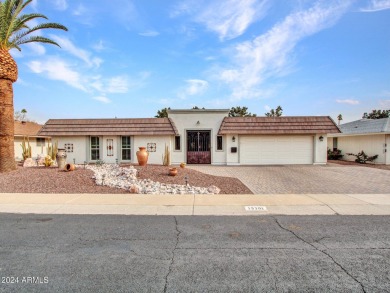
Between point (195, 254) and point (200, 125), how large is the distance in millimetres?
16658

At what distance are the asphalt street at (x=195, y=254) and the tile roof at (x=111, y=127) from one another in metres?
13.9

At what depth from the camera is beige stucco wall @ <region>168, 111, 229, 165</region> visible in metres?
20.5

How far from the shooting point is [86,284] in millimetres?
3406

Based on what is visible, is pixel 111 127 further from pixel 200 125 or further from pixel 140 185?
pixel 140 185

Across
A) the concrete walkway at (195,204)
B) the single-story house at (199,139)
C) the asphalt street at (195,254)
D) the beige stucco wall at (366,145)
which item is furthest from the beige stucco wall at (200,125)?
the asphalt street at (195,254)

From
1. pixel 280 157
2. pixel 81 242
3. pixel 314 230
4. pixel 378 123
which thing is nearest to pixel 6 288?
pixel 81 242

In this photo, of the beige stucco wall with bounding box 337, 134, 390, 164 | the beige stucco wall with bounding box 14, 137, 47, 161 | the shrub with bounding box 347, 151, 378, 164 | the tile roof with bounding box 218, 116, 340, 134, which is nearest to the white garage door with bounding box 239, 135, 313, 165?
the tile roof with bounding box 218, 116, 340, 134

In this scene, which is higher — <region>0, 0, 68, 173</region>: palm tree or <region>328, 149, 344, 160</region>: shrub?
<region>0, 0, 68, 173</region>: palm tree

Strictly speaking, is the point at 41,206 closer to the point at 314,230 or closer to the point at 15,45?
the point at 314,230

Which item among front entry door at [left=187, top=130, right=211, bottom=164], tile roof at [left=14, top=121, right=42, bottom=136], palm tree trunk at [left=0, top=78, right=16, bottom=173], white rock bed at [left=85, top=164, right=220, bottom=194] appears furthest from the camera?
tile roof at [left=14, top=121, right=42, bottom=136]

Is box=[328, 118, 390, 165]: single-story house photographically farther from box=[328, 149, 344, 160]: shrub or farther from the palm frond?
the palm frond

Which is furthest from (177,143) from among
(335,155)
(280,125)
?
(335,155)

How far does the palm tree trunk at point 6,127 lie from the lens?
41.5 ft

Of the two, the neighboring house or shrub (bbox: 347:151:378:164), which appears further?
the neighboring house
